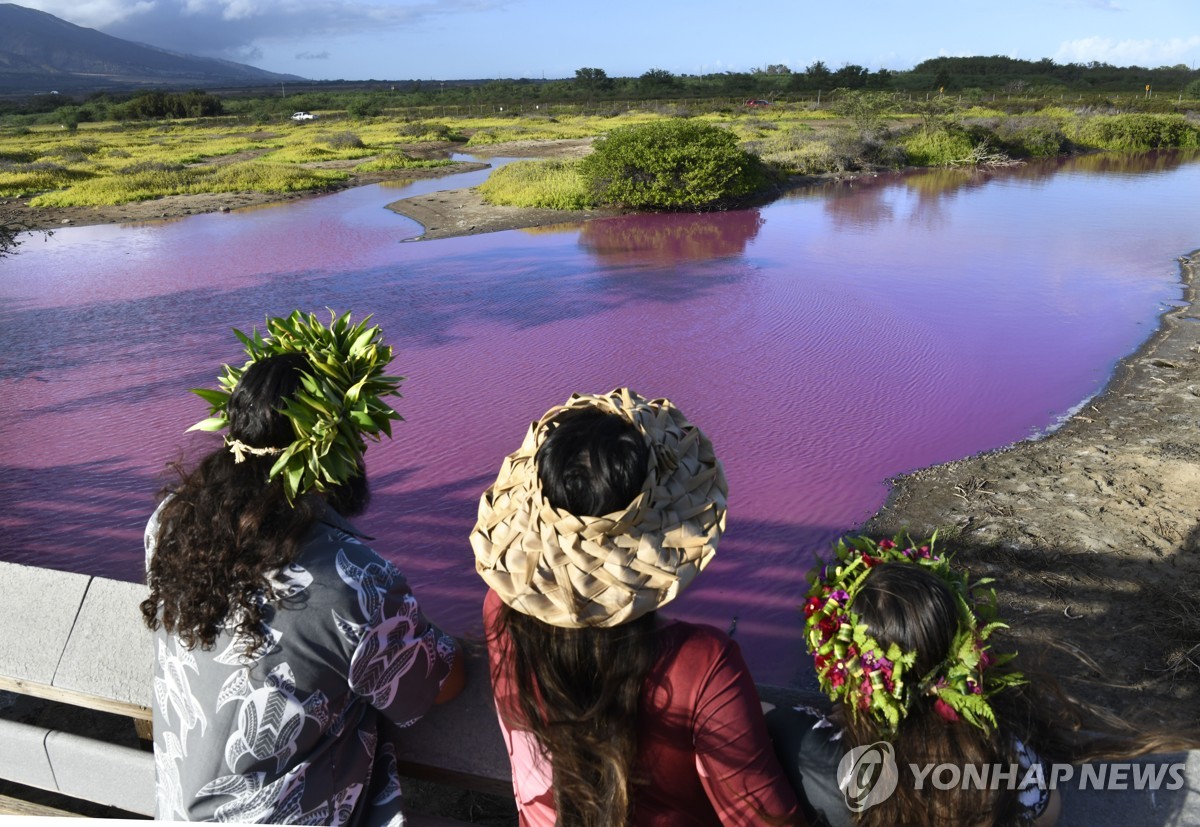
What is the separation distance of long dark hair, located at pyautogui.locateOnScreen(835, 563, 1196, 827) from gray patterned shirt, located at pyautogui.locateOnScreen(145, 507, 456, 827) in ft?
2.68

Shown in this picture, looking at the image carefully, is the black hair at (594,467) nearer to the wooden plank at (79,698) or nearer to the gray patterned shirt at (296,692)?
the gray patterned shirt at (296,692)

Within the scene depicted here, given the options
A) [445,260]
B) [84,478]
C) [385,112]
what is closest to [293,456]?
[84,478]

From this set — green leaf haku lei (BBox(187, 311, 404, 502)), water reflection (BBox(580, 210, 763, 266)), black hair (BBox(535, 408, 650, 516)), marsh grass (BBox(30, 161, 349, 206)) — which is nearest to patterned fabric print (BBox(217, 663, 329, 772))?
green leaf haku lei (BBox(187, 311, 404, 502))

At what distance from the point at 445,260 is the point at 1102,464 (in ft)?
25.9

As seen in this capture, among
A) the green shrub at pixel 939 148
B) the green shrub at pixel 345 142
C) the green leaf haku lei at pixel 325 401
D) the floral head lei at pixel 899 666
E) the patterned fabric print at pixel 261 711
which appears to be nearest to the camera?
the floral head lei at pixel 899 666

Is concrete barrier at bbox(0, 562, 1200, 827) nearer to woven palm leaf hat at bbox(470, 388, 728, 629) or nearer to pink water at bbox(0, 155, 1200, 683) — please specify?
woven palm leaf hat at bbox(470, 388, 728, 629)

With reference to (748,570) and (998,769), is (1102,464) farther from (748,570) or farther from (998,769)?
(998,769)

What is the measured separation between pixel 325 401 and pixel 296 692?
580mm

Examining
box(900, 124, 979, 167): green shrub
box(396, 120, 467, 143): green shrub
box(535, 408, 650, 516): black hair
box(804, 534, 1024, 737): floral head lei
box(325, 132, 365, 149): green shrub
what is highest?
box(396, 120, 467, 143): green shrub

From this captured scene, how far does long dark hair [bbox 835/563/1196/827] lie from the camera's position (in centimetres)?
→ 124

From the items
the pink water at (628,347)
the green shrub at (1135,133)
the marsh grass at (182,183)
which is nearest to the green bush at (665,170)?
the pink water at (628,347)

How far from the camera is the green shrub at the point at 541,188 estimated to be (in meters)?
14.1

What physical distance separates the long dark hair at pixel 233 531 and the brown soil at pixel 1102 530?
207 cm

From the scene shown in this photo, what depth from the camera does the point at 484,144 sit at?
2897 centimetres
